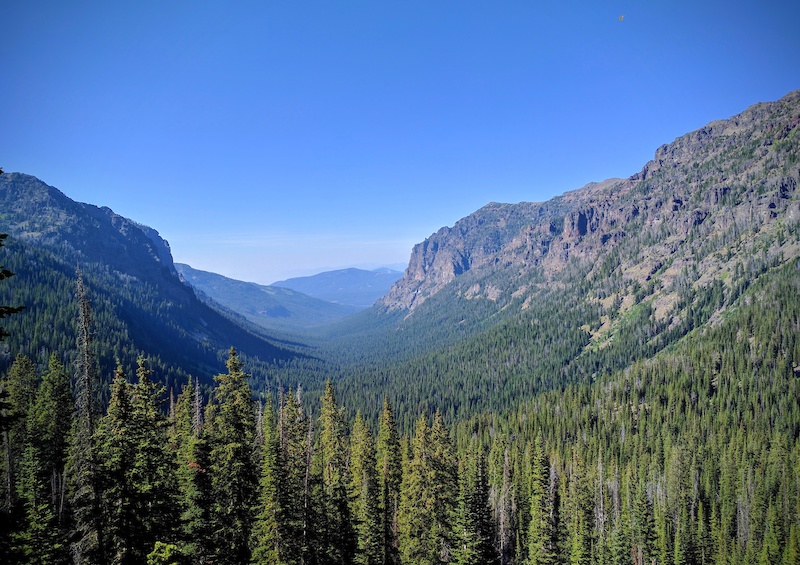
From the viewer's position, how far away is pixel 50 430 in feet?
157

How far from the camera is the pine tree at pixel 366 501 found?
1633 inches

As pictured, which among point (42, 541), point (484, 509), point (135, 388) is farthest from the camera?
point (484, 509)

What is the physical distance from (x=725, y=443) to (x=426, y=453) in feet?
333

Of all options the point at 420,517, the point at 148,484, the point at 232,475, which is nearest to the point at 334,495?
the point at 420,517

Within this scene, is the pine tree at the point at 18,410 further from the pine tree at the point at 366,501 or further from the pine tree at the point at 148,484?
the pine tree at the point at 366,501

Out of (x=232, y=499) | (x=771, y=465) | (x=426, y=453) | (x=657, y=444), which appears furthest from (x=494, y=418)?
(x=232, y=499)

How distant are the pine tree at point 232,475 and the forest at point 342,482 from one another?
0.29 feet

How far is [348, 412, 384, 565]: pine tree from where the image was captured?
4147 cm

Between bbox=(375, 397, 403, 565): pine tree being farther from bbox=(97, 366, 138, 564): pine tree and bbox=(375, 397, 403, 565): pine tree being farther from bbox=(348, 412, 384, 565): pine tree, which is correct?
bbox=(97, 366, 138, 564): pine tree

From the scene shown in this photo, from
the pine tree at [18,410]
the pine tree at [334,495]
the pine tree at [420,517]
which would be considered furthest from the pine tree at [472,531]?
the pine tree at [18,410]

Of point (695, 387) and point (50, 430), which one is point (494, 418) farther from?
point (50, 430)

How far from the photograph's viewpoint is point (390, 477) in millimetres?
50219

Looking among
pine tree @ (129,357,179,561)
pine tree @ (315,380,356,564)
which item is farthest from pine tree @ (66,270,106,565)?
pine tree @ (315,380,356,564)

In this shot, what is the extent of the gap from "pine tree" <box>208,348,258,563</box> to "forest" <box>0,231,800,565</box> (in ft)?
0.29
